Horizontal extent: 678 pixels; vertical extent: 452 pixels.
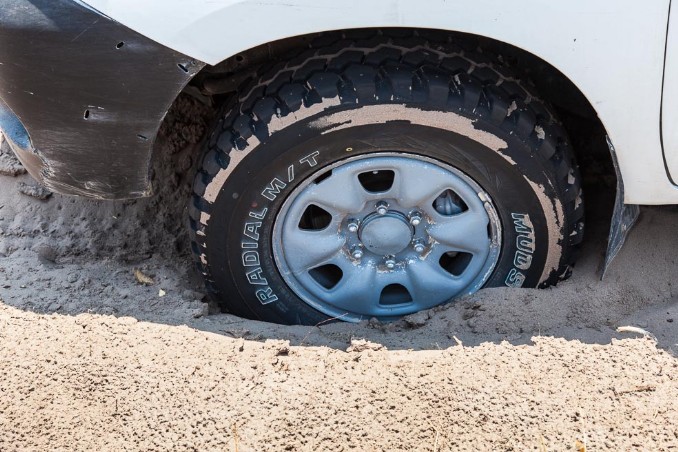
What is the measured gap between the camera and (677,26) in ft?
7.26

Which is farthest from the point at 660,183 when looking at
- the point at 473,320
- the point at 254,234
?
the point at 254,234

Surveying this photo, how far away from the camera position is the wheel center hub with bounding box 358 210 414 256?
2764 mm

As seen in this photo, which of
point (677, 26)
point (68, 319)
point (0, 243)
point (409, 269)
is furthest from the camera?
point (0, 243)

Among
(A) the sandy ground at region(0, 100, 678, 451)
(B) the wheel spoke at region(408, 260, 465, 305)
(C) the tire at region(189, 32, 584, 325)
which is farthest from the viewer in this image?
(B) the wheel spoke at region(408, 260, 465, 305)

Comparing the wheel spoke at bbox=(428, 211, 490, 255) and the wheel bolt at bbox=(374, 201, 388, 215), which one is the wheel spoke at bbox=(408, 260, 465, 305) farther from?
the wheel bolt at bbox=(374, 201, 388, 215)

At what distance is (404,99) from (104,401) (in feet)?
4.59

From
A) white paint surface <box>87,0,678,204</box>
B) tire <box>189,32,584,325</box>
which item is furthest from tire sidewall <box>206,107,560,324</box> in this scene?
white paint surface <box>87,0,678,204</box>

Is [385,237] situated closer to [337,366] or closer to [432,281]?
[432,281]

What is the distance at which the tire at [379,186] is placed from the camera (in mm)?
2512

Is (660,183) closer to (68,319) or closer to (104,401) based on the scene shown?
(104,401)

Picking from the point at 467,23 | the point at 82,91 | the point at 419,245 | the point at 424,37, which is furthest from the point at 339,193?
the point at 82,91

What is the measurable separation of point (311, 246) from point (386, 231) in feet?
0.98

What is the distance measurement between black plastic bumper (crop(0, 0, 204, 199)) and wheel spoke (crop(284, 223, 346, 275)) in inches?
22.9

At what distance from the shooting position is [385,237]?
2789mm
